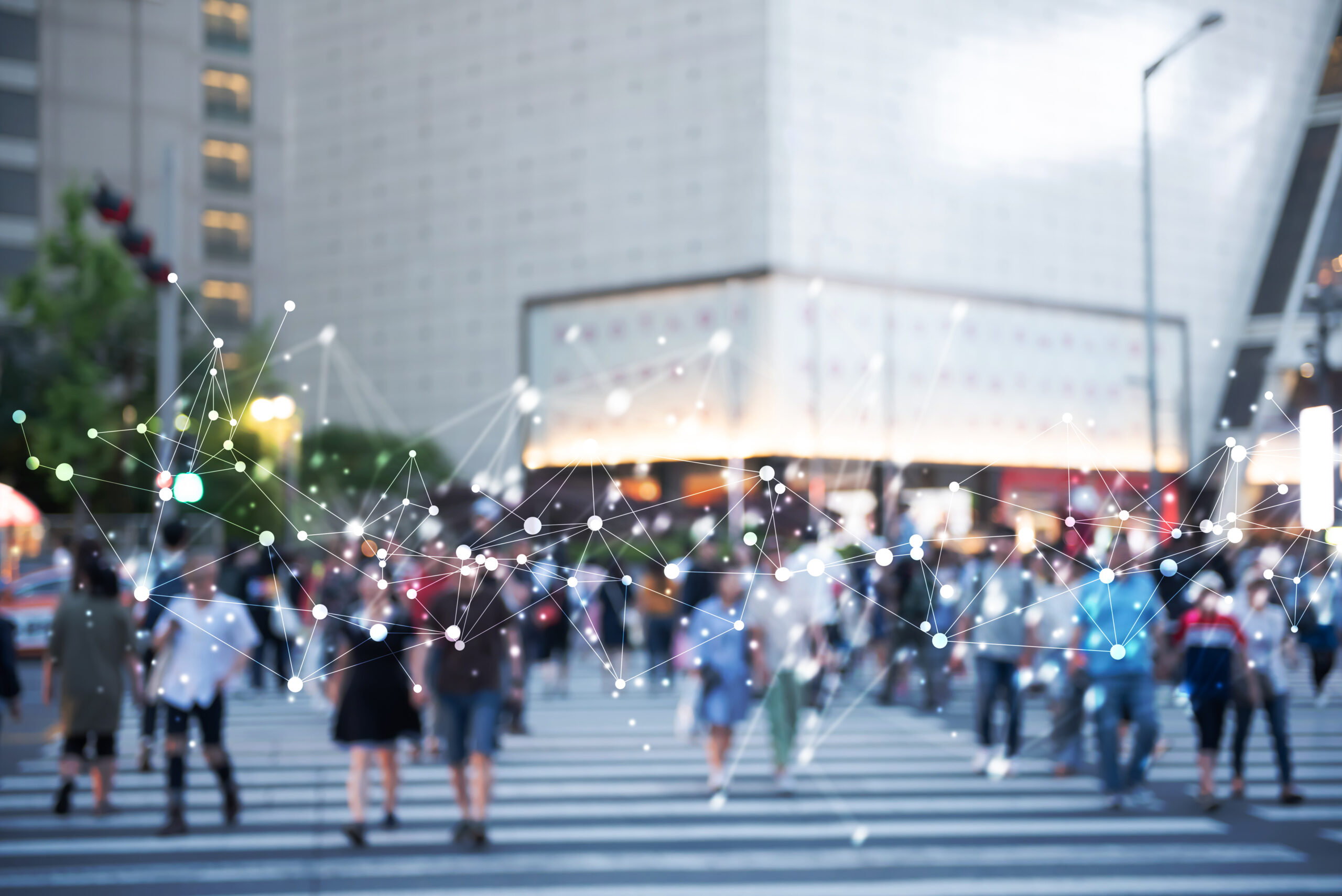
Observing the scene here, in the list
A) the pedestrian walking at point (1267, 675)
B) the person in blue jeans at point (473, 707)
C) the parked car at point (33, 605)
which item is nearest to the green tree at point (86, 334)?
the parked car at point (33, 605)

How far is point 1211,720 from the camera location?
840cm

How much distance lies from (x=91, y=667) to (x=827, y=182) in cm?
2582

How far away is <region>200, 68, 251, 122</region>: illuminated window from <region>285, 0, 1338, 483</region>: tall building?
15212 millimetres

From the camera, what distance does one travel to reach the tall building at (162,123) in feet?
147

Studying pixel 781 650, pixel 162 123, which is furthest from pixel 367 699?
pixel 162 123

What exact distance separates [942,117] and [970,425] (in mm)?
8657

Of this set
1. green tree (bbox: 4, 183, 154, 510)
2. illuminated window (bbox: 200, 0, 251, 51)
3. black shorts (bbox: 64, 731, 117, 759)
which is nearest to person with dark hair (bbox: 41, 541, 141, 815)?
black shorts (bbox: 64, 731, 117, 759)

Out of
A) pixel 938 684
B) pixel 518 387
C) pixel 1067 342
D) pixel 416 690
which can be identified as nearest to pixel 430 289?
pixel 518 387

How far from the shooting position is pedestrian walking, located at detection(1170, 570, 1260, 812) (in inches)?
312

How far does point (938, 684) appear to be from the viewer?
13359 mm

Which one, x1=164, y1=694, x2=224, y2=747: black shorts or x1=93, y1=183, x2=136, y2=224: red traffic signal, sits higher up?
x1=93, y1=183, x2=136, y2=224: red traffic signal

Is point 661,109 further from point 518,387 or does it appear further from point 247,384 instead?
point 247,384

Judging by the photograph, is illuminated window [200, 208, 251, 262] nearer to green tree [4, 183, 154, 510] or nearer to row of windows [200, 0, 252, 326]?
row of windows [200, 0, 252, 326]

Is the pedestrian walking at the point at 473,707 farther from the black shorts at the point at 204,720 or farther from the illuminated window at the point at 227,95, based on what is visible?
the illuminated window at the point at 227,95
